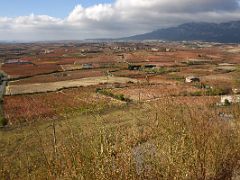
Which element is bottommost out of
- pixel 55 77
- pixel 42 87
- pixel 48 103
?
pixel 55 77

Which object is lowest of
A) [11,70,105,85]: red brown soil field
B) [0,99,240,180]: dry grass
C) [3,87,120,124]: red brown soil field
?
[11,70,105,85]: red brown soil field

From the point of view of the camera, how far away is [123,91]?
143ft

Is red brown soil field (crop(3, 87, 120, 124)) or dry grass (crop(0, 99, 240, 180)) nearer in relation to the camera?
dry grass (crop(0, 99, 240, 180))

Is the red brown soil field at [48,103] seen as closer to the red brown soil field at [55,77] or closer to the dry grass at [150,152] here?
the red brown soil field at [55,77]

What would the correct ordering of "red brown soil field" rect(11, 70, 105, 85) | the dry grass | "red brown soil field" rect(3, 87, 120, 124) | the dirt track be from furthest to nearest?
"red brown soil field" rect(11, 70, 105, 85), the dirt track, "red brown soil field" rect(3, 87, 120, 124), the dry grass

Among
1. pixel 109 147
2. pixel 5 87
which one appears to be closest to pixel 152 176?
pixel 109 147

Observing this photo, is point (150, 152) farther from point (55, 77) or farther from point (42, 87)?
point (55, 77)

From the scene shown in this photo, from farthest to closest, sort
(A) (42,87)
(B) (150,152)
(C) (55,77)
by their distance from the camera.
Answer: (C) (55,77) < (A) (42,87) < (B) (150,152)

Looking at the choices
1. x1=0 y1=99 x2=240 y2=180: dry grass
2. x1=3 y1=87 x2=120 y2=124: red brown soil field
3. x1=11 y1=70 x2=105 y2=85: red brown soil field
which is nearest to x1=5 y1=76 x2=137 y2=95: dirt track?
x1=3 y1=87 x2=120 y2=124: red brown soil field

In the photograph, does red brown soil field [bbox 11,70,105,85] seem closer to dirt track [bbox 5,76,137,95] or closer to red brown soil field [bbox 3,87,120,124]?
dirt track [bbox 5,76,137,95]

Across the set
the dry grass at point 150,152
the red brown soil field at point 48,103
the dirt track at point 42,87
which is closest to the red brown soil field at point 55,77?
the dirt track at point 42,87

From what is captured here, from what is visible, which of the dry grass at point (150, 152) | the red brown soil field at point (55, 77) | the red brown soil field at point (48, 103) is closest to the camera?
the dry grass at point (150, 152)

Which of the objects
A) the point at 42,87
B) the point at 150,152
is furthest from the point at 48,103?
the point at 150,152

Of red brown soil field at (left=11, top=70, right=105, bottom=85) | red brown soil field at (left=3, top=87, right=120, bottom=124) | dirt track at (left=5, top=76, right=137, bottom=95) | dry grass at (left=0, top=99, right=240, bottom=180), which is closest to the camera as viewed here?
dry grass at (left=0, top=99, right=240, bottom=180)
